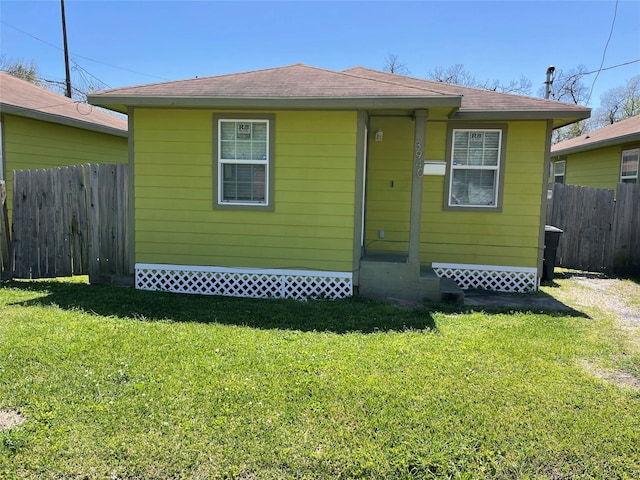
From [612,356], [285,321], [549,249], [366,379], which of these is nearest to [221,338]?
[285,321]

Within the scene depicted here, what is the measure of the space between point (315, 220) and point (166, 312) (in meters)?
2.42

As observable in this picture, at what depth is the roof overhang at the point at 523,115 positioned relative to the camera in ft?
22.4

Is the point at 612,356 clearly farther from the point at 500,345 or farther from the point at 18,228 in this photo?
the point at 18,228

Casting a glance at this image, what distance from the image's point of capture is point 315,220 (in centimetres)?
660

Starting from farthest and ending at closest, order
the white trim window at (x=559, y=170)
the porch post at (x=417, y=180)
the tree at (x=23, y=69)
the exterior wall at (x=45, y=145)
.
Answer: the tree at (x=23, y=69)
the white trim window at (x=559, y=170)
the exterior wall at (x=45, y=145)
the porch post at (x=417, y=180)

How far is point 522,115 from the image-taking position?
7.00 metres

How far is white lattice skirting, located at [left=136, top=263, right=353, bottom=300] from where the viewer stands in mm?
6695

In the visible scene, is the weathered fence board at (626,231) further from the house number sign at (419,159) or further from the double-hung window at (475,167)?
the house number sign at (419,159)

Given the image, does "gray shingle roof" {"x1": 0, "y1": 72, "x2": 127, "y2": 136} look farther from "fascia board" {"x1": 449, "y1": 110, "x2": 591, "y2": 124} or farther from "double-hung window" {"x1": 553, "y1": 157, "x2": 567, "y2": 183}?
"double-hung window" {"x1": 553, "y1": 157, "x2": 567, "y2": 183}

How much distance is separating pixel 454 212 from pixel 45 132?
8.55 m

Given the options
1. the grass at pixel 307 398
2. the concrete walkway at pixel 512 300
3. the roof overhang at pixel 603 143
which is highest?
the roof overhang at pixel 603 143

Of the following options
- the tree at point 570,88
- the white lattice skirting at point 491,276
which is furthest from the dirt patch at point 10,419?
the tree at point 570,88

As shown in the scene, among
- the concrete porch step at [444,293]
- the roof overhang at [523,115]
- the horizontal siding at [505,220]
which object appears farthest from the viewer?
the horizontal siding at [505,220]

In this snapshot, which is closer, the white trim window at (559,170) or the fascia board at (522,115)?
the fascia board at (522,115)
